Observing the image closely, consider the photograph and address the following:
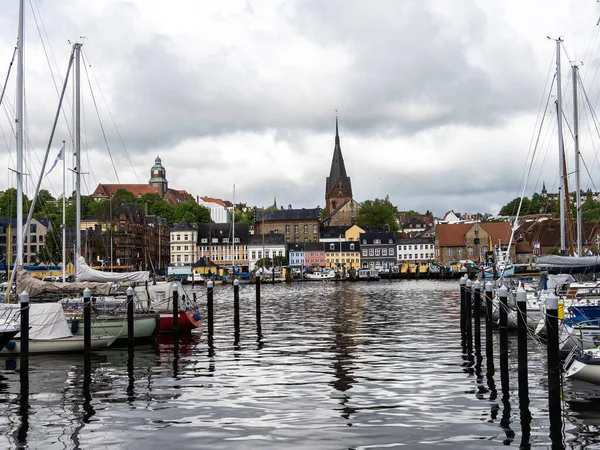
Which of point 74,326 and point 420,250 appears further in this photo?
point 420,250

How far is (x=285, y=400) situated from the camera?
76.2 feet

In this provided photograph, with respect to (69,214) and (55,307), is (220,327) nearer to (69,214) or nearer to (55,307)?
(55,307)

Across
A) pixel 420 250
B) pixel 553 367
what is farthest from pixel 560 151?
pixel 420 250

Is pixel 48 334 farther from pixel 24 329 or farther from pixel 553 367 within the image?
pixel 553 367

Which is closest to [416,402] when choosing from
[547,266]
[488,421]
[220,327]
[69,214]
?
[488,421]

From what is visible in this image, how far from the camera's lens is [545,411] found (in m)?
21.3

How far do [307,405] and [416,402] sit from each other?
2.98 m

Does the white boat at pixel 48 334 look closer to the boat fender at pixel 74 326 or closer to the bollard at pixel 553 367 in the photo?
the boat fender at pixel 74 326

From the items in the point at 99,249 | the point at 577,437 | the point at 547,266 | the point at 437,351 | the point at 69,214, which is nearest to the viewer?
the point at 577,437

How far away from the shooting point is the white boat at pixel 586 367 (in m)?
22.1

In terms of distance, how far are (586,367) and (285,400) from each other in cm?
824

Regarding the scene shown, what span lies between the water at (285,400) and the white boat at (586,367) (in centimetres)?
64

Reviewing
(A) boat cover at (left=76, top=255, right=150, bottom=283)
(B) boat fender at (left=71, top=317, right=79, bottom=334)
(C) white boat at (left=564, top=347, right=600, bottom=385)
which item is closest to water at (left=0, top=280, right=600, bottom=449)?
(C) white boat at (left=564, top=347, right=600, bottom=385)

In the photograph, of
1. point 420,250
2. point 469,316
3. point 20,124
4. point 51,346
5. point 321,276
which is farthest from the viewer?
point 420,250
